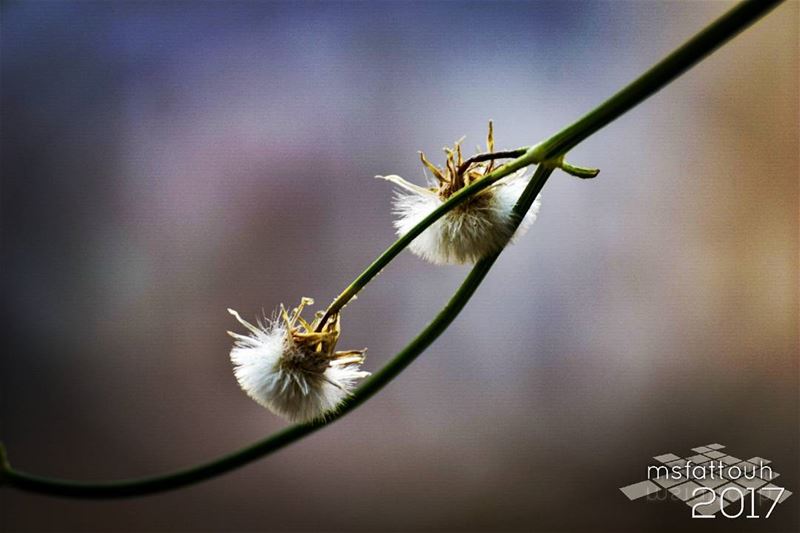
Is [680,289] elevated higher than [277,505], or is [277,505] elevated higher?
[680,289]

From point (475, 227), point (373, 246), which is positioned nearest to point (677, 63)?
point (475, 227)

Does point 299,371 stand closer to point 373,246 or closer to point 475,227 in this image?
point 475,227

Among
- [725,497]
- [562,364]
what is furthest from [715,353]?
[725,497]

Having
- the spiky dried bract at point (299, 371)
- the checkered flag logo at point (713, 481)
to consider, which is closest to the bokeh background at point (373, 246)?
the checkered flag logo at point (713, 481)

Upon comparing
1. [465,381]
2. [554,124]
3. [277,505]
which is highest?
[554,124]

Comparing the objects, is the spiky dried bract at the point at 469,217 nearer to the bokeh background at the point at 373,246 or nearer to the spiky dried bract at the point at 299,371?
the spiky dried bract at the point at 299,371

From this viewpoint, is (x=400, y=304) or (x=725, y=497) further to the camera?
(x=400, y=304)

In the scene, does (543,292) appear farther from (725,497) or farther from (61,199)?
(61,199)
